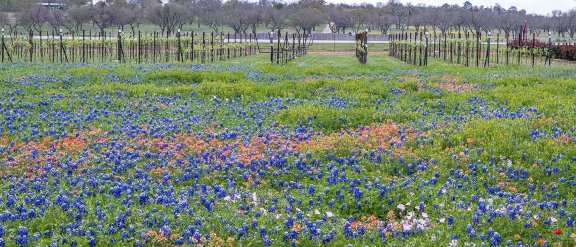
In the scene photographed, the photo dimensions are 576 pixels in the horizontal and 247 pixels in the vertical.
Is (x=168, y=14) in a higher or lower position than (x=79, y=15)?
higher

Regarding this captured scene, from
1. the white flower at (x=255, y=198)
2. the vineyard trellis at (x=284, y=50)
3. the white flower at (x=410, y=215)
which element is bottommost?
the white flower at (x=410, y=215)

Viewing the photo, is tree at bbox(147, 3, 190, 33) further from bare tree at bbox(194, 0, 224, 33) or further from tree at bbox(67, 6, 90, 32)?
tree at bbox(67, 6, 90, 32)

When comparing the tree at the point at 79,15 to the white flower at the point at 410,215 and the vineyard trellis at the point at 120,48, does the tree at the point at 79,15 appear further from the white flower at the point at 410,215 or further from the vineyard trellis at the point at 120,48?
the white flower at the point at 410,215

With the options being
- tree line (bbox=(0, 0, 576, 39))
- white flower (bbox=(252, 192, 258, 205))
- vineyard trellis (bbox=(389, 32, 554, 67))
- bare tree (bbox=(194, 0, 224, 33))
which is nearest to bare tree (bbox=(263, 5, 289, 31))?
→ tree line (bbox=(0, 0, 576, 39))

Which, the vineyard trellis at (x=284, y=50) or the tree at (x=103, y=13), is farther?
the tree at (x=103, y=13)

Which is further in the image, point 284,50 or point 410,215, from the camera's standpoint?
point 284,50

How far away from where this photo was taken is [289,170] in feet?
25.6

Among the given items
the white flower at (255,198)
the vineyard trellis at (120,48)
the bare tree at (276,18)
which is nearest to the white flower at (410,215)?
the white flower at (255,198)

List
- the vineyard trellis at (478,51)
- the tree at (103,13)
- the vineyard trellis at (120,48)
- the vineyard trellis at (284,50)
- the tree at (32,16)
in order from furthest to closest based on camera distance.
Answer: the tree at (103,13)
the tree at (32,16)
the vineyard trellis at (120,48)
the vineyard trellis at (478,51)
the vineyard trellis at (284,50)

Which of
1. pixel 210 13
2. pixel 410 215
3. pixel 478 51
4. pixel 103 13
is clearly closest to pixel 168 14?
pixel 103 13

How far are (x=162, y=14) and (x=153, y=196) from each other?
83972mm

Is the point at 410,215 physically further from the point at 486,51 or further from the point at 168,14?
the point at 168,14

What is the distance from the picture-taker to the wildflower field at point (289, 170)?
5.55 metres

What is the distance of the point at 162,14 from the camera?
87.6 metres
